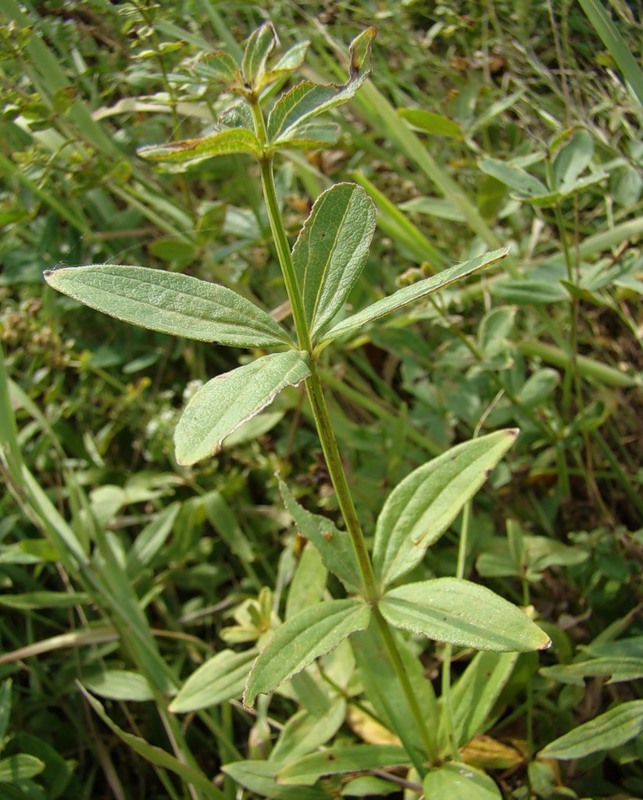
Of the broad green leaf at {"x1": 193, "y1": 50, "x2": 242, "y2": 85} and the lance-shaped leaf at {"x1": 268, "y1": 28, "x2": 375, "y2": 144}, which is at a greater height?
the broad green leaf at {"x1": 193, "y1": 50, "x2": 242, "y2": 85}

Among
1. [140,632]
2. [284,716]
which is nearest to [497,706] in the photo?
[284,716]

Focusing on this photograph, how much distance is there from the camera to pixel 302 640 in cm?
104

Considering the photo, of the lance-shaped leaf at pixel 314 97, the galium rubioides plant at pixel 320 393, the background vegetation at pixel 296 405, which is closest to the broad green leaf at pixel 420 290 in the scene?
the galium rubioides plant at pixel 320 393

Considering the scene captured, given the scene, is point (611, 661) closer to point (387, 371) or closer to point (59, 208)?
point (387, 371)

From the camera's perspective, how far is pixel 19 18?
68.9 inches

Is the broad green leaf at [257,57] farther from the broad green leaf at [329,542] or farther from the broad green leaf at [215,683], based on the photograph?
the broad green leaf at [215,683]

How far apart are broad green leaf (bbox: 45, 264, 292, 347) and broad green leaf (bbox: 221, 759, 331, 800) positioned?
819mm

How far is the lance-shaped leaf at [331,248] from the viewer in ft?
3.27

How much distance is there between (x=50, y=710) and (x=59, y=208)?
4.14 feet

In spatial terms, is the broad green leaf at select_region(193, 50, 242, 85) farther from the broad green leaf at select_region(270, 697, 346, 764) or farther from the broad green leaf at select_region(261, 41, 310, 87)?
the broad green leaf at select_region(270, 697, 346, 764)

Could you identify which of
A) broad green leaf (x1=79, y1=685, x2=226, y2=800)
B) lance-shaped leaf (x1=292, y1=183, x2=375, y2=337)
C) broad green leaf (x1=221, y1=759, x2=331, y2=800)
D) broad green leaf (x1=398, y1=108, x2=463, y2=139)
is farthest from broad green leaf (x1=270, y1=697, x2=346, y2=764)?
broad green leaf (x1=398, y1=108, x2=463, y2=139)

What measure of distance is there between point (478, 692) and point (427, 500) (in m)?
0.39

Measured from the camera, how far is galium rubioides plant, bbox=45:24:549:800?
2.89 feet

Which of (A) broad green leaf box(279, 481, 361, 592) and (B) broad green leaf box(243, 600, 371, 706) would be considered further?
(A) broad green leaf box(279, 481, 361, 592)
